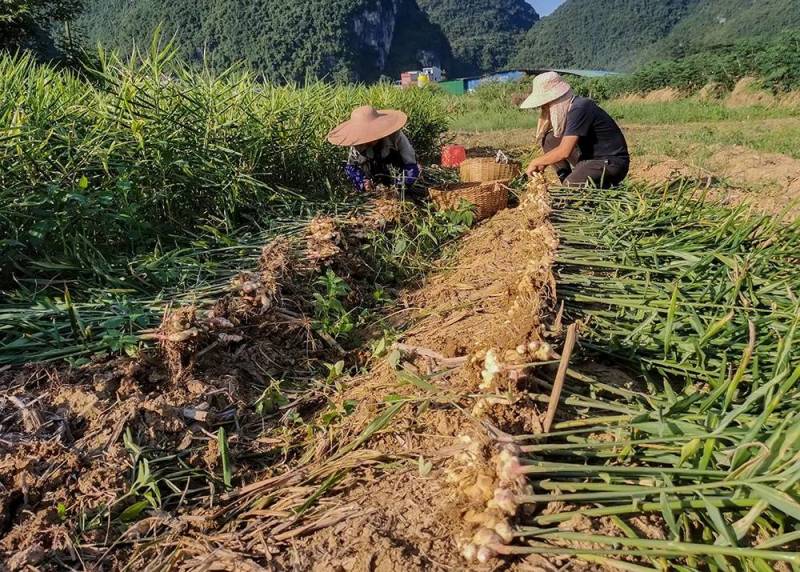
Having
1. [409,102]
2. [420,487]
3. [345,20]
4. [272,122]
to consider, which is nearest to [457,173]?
[409,102]

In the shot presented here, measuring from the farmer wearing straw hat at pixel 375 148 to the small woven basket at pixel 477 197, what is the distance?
0.99 feet

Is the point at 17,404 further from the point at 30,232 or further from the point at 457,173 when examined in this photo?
the point at 457,173

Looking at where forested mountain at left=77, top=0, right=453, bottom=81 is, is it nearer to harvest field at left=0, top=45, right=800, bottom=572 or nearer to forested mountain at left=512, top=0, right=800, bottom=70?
forested mountain at left=512, top=0, right=800, bottom=70

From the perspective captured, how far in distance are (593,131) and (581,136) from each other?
157 mm

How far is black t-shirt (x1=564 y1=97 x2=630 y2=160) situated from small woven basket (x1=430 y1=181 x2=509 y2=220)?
71cm

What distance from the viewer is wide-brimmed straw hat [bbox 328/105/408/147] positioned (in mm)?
3910

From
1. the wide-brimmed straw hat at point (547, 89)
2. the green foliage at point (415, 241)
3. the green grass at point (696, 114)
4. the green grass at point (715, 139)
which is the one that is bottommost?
Result: the green grass at point (696, 114)

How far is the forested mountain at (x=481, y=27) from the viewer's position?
281ft

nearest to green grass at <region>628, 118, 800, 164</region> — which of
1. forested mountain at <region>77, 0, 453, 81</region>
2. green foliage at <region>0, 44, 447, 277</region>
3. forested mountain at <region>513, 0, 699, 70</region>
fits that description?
green foliage at <region>0, 44, 447, 277</region>

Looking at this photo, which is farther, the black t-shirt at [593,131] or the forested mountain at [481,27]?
the forested mountain at [481,27]

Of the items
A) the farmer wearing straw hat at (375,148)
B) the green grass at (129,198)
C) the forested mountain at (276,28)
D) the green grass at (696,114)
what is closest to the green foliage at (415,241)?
the green grass at (129,198)

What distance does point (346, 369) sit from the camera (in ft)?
7.47

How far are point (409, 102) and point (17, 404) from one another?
20.5 feet

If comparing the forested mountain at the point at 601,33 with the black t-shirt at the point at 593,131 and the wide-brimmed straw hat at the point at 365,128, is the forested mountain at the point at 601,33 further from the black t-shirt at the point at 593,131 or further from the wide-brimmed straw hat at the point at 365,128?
the wide-brimmed straw hat at the point at 365,128
